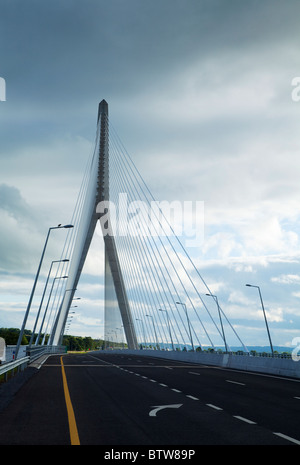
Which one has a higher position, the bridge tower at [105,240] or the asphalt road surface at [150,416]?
the bridge tower at [105,240]

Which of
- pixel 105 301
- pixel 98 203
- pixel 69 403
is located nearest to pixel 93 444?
pixel 69 403

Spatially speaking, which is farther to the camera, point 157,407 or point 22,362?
point 22,362

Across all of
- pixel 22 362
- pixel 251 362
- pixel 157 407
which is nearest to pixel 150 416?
pixel 157 407

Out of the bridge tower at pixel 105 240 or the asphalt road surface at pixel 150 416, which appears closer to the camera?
the asphalt road surface at pixel 150 416

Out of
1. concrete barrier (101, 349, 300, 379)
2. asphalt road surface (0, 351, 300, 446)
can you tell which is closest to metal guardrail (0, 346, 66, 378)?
asphalt road surface (0, 351, 300, 446)

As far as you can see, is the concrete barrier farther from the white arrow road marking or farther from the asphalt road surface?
the white arrow road marking

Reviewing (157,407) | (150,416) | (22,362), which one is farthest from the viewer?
(22,362)

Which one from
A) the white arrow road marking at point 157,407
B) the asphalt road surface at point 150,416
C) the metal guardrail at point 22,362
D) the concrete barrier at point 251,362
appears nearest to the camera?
the asphalt road surface at point 150,416

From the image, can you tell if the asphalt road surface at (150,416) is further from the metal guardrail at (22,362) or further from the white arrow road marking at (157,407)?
the metal guardrail at (22,362)

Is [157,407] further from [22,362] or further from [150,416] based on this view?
[22,362]

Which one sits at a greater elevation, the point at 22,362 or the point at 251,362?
the point at 251,362

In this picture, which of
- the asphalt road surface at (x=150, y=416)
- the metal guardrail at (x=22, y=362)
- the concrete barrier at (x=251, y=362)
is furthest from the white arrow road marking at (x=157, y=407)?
the concrete barrier at (x=251, y=362)
